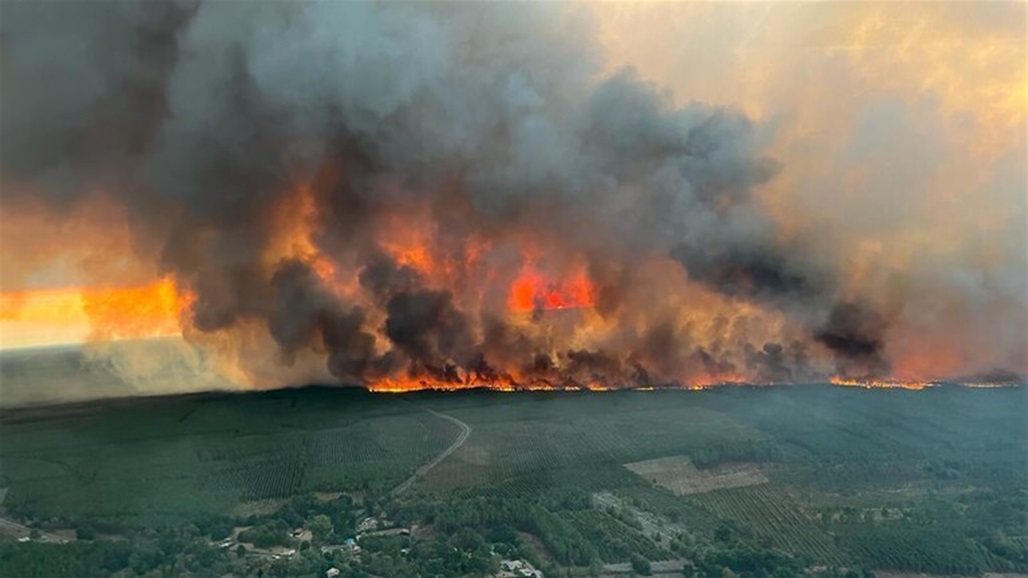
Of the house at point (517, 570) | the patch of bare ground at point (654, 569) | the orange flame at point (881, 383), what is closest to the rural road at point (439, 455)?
the house at point (517, 570)

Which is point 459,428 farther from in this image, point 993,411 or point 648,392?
point 993,411

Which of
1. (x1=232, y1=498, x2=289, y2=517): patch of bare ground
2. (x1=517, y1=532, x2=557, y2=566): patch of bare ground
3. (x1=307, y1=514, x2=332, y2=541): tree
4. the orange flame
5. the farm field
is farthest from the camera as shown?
the orange flame

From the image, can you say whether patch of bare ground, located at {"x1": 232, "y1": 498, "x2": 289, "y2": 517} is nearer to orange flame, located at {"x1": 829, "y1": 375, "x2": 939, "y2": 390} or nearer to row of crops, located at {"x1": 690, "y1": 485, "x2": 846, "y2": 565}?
row of crops, located at {"x1": 690, "y1": 485, "x2": 846, "y2": 565}

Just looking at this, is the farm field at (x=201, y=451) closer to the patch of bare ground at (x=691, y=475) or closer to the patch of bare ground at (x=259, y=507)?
the patch of bare ground at (x=259, y=507)

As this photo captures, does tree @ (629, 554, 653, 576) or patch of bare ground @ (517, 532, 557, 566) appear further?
patch of bare ground @ (517, 532, 557, 566)

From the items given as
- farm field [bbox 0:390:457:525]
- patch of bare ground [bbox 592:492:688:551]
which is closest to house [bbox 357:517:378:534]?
farm field [bbox 0:390:457:525]
